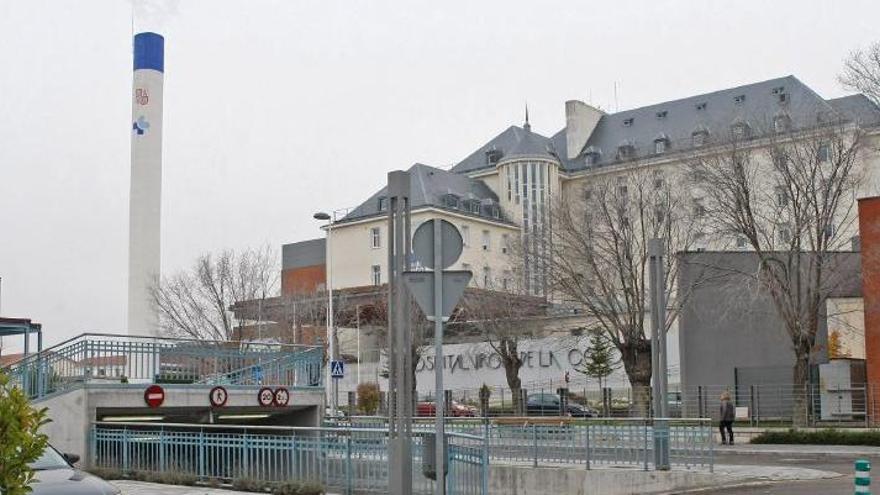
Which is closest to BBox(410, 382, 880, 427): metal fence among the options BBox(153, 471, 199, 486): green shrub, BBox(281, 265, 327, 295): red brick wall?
BBox(153, 471, 199, 486): green shrub

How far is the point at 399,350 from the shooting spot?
480 inches

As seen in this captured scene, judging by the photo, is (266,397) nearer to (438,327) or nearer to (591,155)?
(438,327)

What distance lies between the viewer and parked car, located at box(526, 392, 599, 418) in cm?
5153

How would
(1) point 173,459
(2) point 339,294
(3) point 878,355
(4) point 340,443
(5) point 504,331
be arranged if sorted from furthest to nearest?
(2) point 339,294, (5) point 504,331, (3) point 878,355, (1) point 173,459, (4) point 340,443

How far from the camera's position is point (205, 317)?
56.9 meters

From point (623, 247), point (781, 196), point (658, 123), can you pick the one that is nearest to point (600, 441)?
point (781, 196)

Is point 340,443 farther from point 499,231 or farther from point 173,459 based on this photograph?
point 499,231

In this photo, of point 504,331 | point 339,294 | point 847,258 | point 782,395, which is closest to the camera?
point 782,395

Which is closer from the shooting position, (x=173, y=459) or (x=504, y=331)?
(x=173, y=459)

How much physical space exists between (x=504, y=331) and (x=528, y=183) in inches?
1545

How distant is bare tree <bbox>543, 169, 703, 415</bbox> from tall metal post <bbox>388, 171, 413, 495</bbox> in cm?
3037

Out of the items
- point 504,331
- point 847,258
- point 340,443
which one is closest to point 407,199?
point 340,443

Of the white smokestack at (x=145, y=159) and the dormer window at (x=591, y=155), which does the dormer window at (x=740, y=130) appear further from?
the dormer window at (x=591, y=155)

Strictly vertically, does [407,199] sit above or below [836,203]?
below
